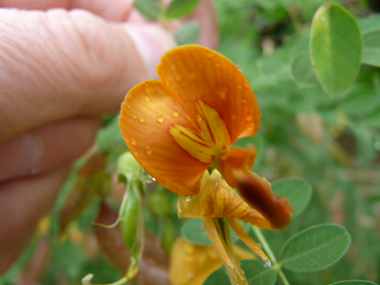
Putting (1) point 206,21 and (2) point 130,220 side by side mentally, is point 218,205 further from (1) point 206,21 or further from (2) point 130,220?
(1) point 206,21

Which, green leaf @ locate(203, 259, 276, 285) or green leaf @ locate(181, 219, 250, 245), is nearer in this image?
green leaf @ locate(203, 259, 276, 285)

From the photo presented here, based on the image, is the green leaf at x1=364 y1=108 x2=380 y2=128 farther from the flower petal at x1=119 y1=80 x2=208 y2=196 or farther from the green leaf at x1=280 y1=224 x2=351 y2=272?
the flower petal at x1=119 y1=80 x2=208 y2=196

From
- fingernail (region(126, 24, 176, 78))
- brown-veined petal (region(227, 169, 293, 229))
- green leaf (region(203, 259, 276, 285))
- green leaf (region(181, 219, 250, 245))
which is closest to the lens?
brown-veined petal (region(227, 169, 293, 229))

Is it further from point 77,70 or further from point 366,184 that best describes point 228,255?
point 366,184

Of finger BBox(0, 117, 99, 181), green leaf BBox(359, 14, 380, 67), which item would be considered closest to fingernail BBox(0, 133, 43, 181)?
finger BBox(0, 117, 99, 181)

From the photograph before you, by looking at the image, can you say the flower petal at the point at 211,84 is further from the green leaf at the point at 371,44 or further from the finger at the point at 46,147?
the finger at the point at 46,147


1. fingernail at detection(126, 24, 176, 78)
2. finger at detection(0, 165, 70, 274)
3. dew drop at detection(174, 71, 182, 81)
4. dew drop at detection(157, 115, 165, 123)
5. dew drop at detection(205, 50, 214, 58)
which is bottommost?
finger at detection(0, 165, 70, 274)

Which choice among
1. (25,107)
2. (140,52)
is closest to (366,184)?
(140,52)
